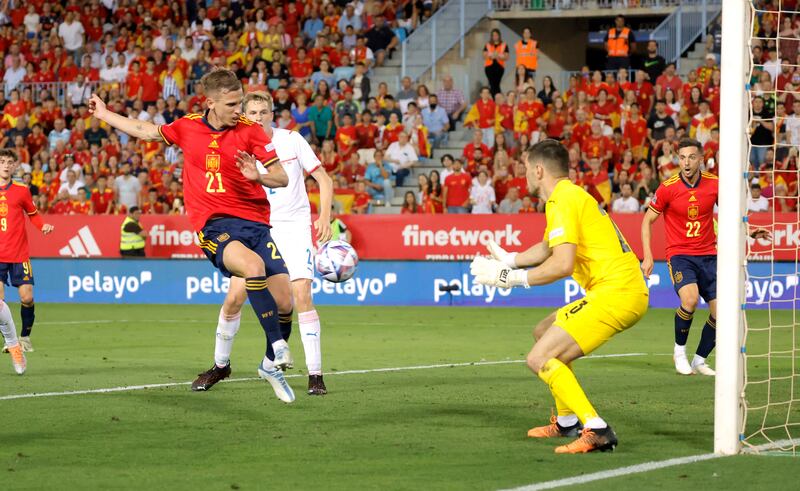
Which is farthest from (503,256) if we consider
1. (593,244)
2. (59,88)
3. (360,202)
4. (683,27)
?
(59,88)

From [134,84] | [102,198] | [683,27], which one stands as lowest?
[102,198]

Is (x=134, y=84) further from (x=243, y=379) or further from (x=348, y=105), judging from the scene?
(x=243, y=379)

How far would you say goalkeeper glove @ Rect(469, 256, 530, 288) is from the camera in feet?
23.8

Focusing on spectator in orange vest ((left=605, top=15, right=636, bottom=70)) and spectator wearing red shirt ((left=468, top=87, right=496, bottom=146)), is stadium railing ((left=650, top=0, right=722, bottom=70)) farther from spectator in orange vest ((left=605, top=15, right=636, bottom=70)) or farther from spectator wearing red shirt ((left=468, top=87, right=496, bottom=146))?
spectator wearing red shirt ((left=468, top=87, right=496, bottom=146))

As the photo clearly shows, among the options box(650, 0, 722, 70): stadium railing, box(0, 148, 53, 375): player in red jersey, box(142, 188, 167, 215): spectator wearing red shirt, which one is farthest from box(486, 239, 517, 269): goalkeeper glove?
box(650, 0, 722, 70): stadium railing

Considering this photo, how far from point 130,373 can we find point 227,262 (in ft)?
9.88

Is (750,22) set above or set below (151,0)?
below

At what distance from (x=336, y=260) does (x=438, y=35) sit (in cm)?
1976

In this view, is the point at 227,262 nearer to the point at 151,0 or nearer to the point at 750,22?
the point at 750,22

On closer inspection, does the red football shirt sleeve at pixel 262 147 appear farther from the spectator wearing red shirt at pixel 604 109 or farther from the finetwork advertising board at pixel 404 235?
the spectator wearing red shirt at pixel 604 109

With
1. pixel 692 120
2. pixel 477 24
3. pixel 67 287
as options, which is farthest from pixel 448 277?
pixel 477 24

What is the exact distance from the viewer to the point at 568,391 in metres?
7.32

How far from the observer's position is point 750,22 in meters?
7.22

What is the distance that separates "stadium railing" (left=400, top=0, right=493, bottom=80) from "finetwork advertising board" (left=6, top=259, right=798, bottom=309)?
8.24 meters
